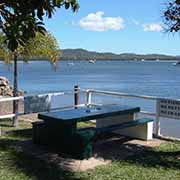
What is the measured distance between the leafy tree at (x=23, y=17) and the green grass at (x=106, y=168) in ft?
12.3

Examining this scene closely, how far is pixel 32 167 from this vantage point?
7398mm

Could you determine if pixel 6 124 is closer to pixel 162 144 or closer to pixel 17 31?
pixel 162 144

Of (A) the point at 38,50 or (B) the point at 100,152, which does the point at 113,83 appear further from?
(B) the point at 100,152

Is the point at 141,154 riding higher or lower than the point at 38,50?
lower

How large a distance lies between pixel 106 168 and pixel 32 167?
1.23 metres

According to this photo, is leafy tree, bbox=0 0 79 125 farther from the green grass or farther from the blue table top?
the blue table top

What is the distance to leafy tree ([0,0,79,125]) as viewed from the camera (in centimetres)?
327

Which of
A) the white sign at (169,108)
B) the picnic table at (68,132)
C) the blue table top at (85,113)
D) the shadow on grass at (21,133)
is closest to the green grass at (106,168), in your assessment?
the picnic table at (68,132)

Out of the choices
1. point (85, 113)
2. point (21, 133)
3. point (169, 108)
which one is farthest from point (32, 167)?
point (169, 108)

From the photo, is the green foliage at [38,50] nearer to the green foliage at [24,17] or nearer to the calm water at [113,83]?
the calm water at [113,83]

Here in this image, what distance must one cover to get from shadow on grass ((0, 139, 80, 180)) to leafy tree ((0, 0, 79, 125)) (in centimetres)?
378

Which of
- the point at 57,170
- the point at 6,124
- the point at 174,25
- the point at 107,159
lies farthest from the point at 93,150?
the point at 6,124

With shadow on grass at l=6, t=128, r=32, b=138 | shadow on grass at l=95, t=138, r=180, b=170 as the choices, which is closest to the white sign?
shadow on grass at l=95, t=138, r=180, b=170

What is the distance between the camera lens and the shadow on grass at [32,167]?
6965 mm
